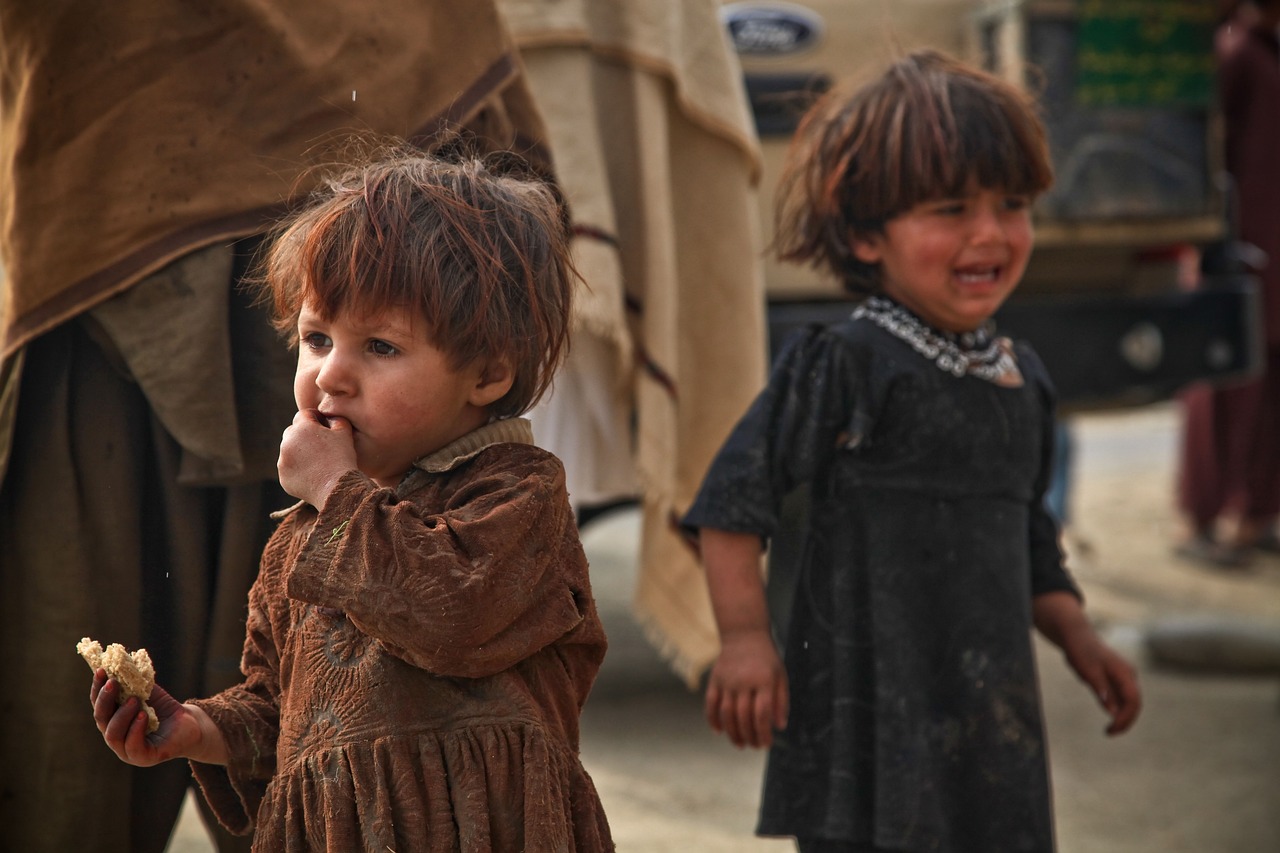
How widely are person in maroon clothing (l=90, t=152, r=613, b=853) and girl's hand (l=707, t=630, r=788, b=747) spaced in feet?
1.68

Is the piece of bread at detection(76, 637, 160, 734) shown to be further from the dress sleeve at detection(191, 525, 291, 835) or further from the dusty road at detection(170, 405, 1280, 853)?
the dusty road at detection(170, 405, 1280, 853)

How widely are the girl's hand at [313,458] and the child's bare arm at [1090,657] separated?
1.35 m

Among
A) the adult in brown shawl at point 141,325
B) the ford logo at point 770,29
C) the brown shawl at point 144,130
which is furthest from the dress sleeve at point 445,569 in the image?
the ford logo at point 770,29

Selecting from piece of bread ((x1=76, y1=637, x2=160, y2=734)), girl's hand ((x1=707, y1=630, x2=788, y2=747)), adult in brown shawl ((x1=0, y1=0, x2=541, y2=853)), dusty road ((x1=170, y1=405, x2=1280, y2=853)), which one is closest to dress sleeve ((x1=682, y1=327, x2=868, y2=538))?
girl's hand ((x1=707, y1=630, x2=788, y2=747))

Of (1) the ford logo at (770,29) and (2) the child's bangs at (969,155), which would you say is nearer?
(2) the child's bangs at (969,155)

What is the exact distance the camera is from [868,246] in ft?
7.66

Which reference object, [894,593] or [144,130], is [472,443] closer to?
[144,130]

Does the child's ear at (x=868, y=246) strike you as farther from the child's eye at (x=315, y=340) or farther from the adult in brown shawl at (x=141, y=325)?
the child's eye at (x=315, y=340)

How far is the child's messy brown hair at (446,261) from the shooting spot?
1.50 metres

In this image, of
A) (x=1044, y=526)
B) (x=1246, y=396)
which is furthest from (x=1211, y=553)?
(x=1044, y=526)

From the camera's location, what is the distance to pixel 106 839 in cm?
190

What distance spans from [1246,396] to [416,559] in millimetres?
6227

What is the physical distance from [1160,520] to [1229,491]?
903mm

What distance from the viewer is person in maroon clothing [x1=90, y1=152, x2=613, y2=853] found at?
144 centimetres
